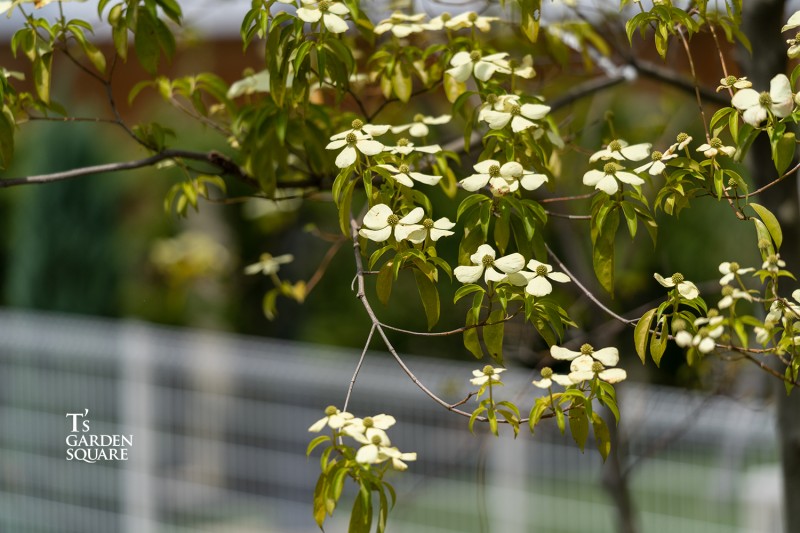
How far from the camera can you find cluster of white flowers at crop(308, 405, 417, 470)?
0.97 meters

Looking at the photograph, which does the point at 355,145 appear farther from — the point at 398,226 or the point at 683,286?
the point at 683,286

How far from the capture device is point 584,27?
1.91 meters

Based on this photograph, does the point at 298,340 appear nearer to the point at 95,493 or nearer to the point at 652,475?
the point at 95,493

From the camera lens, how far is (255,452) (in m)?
4.44

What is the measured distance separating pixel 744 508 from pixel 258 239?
424cm

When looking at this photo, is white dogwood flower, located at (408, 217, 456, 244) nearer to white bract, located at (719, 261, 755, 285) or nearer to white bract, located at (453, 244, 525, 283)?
white bract, located at (453, 244, 525, 283)

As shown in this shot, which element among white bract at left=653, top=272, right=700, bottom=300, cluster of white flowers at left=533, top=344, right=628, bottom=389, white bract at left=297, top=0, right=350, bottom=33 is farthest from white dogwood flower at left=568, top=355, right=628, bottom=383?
white bract at left=297, top=0, right=350, bottom=33

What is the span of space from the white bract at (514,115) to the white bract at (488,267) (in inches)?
6.8

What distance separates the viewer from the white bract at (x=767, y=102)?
1.04 metres

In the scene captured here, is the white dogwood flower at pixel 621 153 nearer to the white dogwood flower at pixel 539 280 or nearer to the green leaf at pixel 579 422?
the white dogwood flower at pixel 539 280

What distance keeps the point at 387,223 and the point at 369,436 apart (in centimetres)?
23

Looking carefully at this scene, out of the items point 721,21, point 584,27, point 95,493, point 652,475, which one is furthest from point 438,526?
point 721,21

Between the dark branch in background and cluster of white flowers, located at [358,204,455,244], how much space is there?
43 cm

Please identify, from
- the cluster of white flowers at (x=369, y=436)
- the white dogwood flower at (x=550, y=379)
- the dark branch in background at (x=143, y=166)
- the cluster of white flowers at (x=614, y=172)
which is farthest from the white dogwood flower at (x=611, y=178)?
the dark branch in background at (x=143, y=166)
